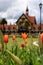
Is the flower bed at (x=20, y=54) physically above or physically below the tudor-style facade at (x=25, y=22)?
above

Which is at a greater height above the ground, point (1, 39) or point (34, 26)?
point (1, 39)

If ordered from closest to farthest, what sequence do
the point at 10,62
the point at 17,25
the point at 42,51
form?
the point at 42,51 → the point at 10,62 → the point at 17,25

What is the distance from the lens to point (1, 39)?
3.58 ft

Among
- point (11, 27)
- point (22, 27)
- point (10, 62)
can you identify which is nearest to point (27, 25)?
point (22, 27)

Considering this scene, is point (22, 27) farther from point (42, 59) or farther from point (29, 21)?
point (42, 59)

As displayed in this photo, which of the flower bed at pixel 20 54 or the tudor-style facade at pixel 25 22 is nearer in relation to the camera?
the flower bed at pixel 20 54

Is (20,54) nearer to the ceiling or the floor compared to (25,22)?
nearer to the ceiling

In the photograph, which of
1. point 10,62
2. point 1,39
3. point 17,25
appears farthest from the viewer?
point 17,25

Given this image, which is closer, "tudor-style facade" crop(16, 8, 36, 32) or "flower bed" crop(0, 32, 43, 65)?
"flower bed" crop(0, 32, 43, 65)

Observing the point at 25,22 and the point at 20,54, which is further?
the point at 25,22

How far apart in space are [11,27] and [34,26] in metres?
10.2

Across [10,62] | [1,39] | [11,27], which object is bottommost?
[11,27]

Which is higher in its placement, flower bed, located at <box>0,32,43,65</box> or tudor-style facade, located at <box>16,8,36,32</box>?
flower bed, located at <box>0,32,43,65</box>

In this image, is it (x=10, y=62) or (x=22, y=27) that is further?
(x=22, y=27)
